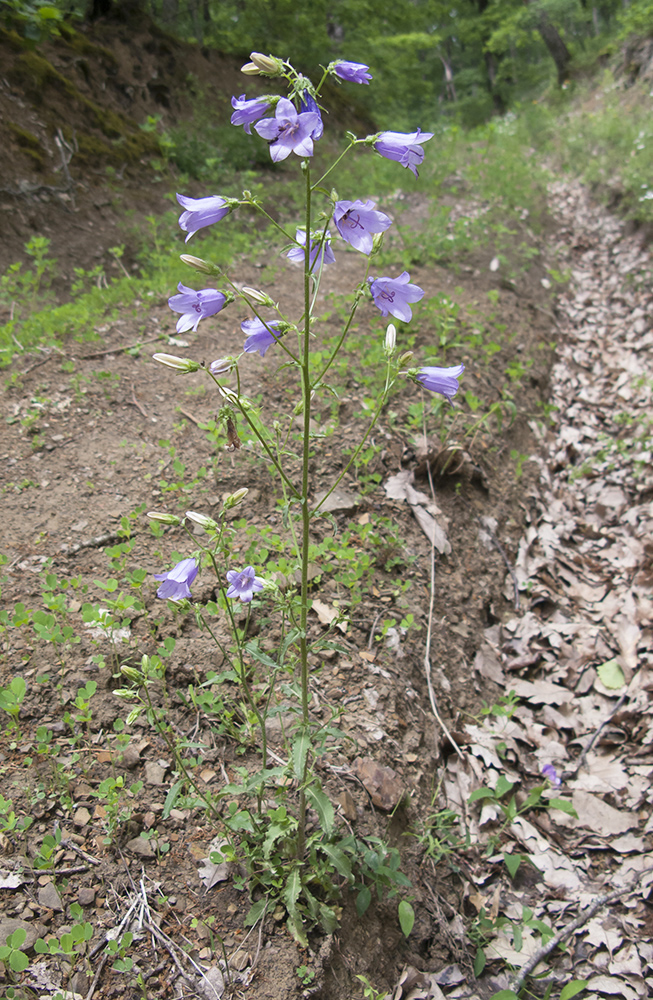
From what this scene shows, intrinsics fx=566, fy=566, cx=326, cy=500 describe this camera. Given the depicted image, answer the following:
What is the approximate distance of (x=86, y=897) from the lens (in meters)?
1.65

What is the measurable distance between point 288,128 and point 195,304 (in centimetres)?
46

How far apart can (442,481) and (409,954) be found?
2293mm

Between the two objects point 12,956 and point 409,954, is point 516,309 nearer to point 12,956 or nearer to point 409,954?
point 409,954

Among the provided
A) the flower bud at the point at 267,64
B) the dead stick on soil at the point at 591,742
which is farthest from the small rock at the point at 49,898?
the flower bud at the point at 267,64

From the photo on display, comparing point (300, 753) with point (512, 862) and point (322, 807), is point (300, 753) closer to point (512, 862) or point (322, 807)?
point (322, 807)

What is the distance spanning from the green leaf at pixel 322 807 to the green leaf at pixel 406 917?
1.83 feet

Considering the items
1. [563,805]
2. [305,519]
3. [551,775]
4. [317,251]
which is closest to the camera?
[317,251]

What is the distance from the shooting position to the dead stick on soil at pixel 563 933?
1953mm

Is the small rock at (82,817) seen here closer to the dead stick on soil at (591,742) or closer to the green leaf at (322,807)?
the green leaf at (322,807)

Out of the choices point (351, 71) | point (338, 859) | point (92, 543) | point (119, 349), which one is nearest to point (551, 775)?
point (338, 859)

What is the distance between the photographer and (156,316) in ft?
14.6

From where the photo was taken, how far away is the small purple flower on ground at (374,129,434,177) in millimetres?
1354

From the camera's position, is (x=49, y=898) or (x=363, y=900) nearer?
(x=49, y=898)

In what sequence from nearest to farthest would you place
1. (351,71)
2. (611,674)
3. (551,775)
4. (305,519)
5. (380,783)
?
(351,71), (305,519), (380,783), (551,775), (611,674)
